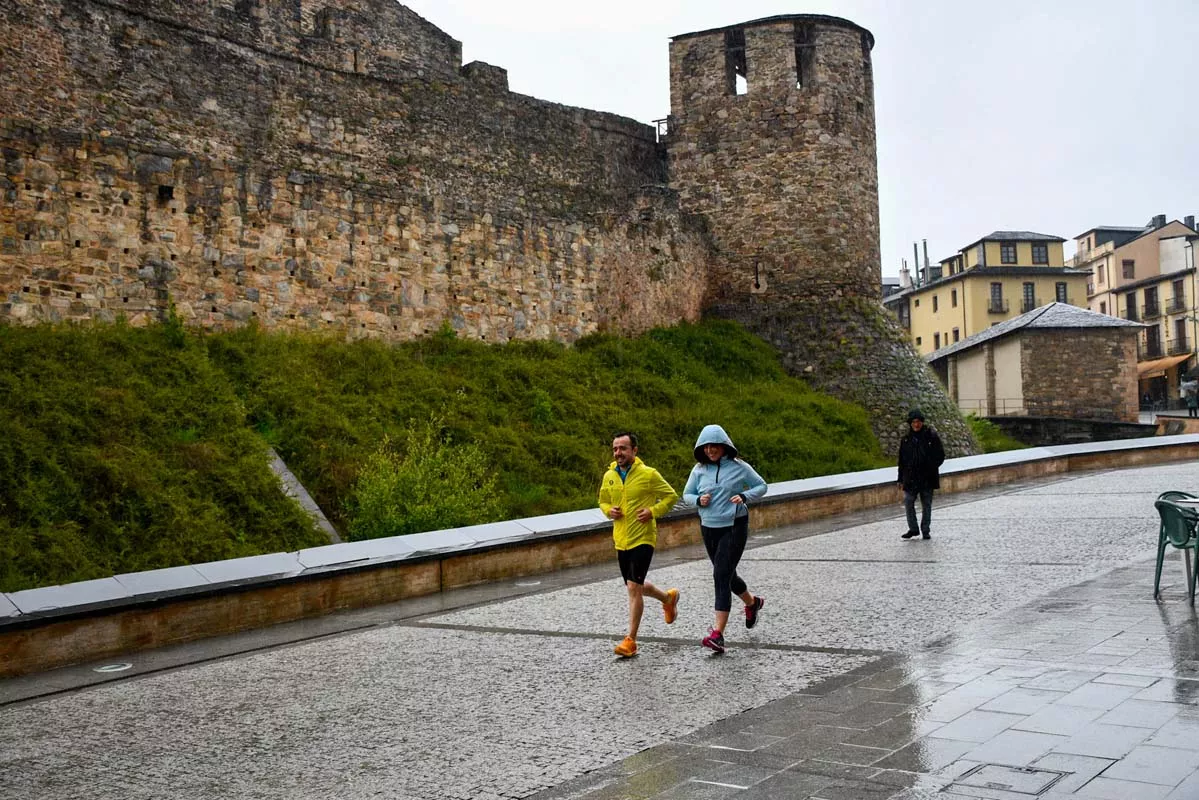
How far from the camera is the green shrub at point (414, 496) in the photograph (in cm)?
1173

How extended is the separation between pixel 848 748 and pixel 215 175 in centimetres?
1287

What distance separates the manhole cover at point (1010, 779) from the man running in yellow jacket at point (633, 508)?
3.09 meters

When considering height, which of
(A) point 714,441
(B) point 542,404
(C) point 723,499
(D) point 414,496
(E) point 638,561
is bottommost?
(E) point 638,561

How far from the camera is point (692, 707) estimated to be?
18.4 ft

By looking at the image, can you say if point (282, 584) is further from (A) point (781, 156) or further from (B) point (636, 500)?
(A) point (781, 156)

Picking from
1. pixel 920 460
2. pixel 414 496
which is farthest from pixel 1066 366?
pixel 414 496

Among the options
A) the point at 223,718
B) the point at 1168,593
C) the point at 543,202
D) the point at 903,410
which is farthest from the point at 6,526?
the point at 903,410

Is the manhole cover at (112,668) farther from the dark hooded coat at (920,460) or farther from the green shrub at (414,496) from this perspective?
the dark hooded coat at (920,460)

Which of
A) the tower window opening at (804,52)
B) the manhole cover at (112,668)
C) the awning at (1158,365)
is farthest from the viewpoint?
the awning at (1158,365)

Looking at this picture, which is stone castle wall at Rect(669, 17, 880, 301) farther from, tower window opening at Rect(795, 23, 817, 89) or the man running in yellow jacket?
the man running in yellow jacket

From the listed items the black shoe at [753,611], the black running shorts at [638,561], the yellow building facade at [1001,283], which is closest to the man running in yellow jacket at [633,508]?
the black running shorts at [638,561]

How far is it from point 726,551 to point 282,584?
3.73m

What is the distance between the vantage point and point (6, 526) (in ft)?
30.6

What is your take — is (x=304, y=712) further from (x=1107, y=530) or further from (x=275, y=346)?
(x=275, y=346)
